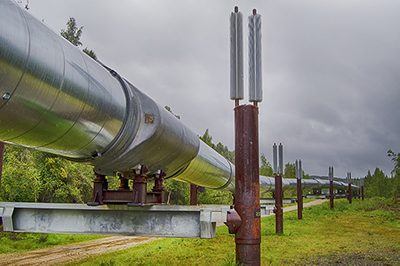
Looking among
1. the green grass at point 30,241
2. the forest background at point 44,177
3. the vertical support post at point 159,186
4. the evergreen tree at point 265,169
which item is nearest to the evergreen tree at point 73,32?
the forest background at point 44,177

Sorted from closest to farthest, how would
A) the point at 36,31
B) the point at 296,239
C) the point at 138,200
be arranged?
the point at 36,31
the point at 138,200
the point at 296,239

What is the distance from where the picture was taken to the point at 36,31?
2646mm

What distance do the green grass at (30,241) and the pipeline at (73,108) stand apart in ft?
34.1

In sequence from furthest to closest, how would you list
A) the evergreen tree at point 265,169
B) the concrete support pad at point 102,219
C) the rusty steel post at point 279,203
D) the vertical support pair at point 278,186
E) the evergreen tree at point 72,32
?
the evergreen tree at point 265,169
the evergreen tree at point 72,32
the rusty steel post at point 279,203
the vertical support pair at point 278,186
the concrete support pad at point 102,219

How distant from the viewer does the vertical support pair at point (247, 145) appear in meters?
4.31

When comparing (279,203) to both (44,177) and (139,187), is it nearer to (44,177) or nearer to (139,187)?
(139,187)

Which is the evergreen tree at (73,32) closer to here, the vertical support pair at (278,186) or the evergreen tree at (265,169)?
the vertical support pair at (278,186)

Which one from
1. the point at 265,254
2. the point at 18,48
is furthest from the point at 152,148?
the point at 265,254

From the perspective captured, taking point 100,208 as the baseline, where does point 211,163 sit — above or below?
above

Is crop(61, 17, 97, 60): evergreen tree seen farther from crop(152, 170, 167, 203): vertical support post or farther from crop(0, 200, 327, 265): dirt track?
crop(152, 170, 167, 203): vertical support post

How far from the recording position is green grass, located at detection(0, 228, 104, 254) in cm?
1240

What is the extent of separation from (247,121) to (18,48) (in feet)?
9.95

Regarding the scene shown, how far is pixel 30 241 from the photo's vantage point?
13.2 m

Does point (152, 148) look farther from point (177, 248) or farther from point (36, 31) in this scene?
point (177, 248)
